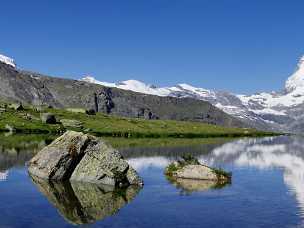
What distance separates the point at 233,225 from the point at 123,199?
46.9 ft

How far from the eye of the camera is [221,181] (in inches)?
2763

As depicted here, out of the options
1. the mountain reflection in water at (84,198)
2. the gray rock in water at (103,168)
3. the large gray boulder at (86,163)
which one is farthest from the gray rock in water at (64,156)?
the mountain reflection in water at (84,198)

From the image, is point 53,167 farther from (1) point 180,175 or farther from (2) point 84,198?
(1) point 180,175

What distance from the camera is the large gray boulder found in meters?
63.4

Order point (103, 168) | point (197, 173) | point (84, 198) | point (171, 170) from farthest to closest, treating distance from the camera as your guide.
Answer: point (171, 170), point (197, 173), point (103, 168), point (84, 198)

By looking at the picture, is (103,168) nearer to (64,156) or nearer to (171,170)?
(64,156)

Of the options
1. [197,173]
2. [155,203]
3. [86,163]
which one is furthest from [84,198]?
[197,173]

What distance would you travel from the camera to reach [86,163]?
64.9m

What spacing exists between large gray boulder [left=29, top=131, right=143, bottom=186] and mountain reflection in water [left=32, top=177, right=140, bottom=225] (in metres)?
1.61

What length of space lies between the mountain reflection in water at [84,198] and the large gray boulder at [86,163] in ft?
5.29

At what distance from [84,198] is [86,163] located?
1183cm

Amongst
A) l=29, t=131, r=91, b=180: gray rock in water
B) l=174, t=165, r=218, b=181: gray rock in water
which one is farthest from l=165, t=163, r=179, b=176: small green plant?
l=29, t=131, r=91, b=180: gray rock in water

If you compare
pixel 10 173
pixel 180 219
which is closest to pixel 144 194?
pixel 180 219

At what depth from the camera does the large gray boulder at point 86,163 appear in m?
63.4
